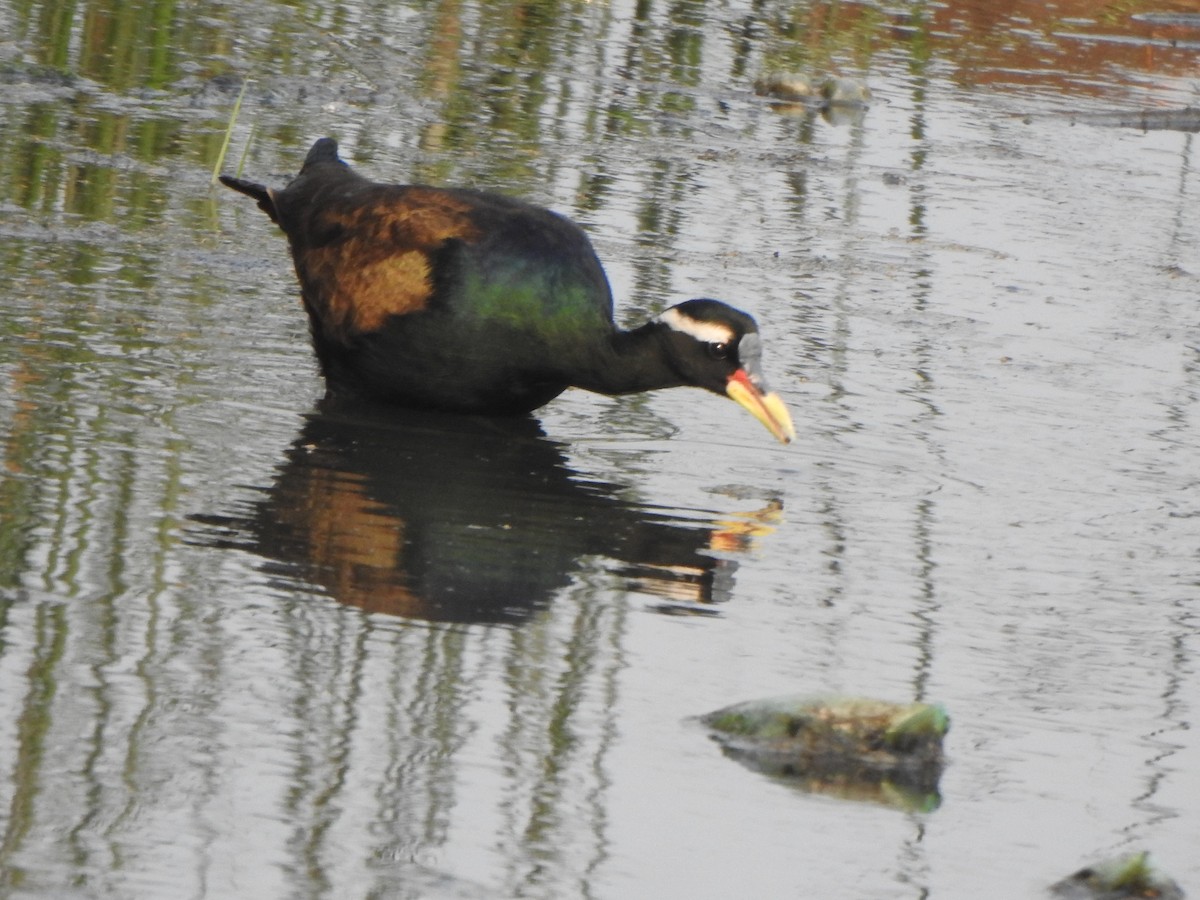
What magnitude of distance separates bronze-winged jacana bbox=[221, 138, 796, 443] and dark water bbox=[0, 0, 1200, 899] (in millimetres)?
172

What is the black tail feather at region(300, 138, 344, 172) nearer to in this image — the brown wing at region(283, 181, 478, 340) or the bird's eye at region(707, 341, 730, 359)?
the brown wing at region(283, 181, 478, 340)

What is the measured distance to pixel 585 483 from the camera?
6.33 meters

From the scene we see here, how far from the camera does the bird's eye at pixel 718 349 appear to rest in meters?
6.48

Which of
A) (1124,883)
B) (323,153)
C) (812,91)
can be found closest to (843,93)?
(812,91)

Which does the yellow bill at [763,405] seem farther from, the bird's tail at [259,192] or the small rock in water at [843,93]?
the small rock in water at [843,93]

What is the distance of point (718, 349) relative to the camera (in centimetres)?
649

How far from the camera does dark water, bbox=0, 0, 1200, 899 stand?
3.96 metres

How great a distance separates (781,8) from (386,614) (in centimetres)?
1183

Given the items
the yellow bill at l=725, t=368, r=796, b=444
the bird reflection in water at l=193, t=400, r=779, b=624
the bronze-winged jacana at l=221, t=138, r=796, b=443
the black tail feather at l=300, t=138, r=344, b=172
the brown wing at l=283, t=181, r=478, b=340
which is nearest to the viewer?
the bird reflection in water at l=193, t=400, r=779, b=624

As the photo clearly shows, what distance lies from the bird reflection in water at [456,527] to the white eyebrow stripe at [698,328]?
20.1 inches

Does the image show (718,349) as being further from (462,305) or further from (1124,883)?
(1124,883)

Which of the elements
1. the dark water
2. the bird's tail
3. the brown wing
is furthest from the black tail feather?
the brown wing

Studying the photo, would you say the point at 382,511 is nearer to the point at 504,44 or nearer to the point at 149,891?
the point at 149,891

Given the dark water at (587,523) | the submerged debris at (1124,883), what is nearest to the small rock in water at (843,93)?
the dark water at (587,523)
